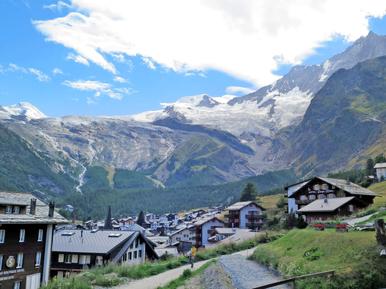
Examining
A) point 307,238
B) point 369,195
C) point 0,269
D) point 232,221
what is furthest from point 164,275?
point 232,221

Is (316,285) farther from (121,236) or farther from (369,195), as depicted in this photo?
(369,195)

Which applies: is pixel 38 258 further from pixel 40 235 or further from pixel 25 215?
pixel 25 215

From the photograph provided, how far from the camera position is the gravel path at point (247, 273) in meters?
34.2

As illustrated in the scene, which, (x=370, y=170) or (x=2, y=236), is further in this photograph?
(x=370, y=170)

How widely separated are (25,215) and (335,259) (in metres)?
37.3

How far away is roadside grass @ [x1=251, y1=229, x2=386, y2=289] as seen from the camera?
80.9 ft

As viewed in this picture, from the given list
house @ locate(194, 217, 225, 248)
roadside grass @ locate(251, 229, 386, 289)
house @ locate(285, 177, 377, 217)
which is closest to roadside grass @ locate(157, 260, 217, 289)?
roadside grass @ locate(251, 229, 386, 289)

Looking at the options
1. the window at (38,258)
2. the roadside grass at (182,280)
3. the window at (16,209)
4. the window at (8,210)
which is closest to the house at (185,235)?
the window at (38,258)

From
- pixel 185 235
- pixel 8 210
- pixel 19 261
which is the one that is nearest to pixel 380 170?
pixel 185 235

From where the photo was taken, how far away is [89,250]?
64.6 metres

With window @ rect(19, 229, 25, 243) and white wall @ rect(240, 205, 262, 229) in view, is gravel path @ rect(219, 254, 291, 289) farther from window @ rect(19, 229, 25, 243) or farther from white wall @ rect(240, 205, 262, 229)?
white wall @ rect(240, 205, 262, 229)

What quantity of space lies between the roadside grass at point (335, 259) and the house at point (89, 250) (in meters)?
28.3

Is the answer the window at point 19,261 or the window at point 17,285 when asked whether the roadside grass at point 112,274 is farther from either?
the window at point 19,261

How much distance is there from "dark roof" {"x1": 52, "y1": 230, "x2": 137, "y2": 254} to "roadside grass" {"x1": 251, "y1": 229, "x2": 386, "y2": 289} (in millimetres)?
28863
